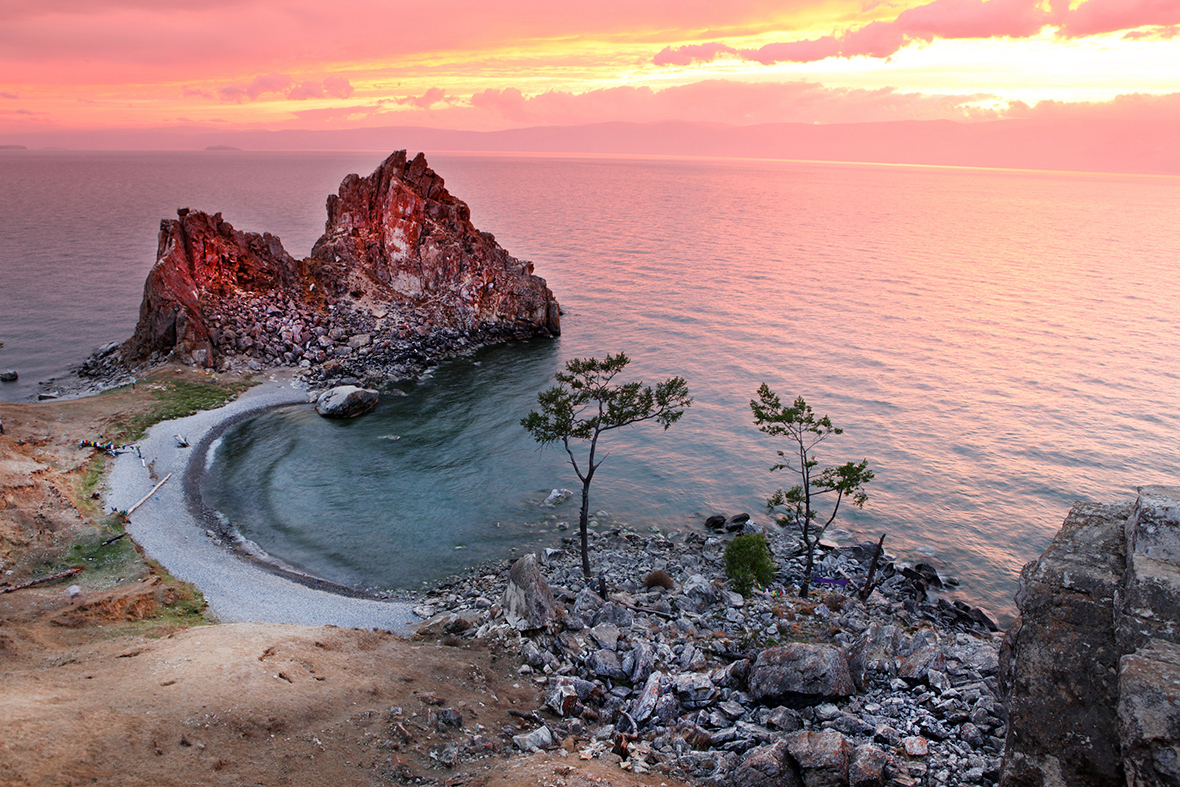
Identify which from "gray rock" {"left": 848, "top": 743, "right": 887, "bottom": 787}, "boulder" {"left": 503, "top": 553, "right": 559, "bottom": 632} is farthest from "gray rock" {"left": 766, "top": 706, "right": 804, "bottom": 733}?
"boulder" {"left": 503, "top": 553, "right": 559, "bottom": 632}

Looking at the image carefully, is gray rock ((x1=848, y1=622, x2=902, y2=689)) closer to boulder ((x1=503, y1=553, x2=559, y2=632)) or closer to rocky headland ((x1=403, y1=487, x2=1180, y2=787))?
rocky headland ((x1=403, y1=487, x2=1180, y2=787))

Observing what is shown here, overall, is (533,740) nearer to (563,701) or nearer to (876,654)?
(563,701)

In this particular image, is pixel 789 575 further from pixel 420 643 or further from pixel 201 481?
pixel 201 481

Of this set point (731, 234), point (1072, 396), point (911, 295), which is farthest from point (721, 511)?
point (731, 234)

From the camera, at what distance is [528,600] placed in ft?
93.2

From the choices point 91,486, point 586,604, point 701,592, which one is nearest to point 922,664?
point 701,592

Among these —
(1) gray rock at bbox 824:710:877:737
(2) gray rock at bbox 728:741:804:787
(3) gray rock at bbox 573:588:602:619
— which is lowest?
(3) gray rock at bbox 573:588:602:619

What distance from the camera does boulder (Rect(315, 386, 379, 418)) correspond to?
195ft

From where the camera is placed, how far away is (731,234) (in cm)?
18512

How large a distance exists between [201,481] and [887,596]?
49.4m

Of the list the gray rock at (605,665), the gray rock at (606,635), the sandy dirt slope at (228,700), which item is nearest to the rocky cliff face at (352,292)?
the sandy dirt slope at (228,700)

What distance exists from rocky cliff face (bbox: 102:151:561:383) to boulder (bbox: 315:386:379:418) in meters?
7.04

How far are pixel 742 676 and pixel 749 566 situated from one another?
34.1 ft

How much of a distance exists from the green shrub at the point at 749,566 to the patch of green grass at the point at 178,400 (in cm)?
4734
